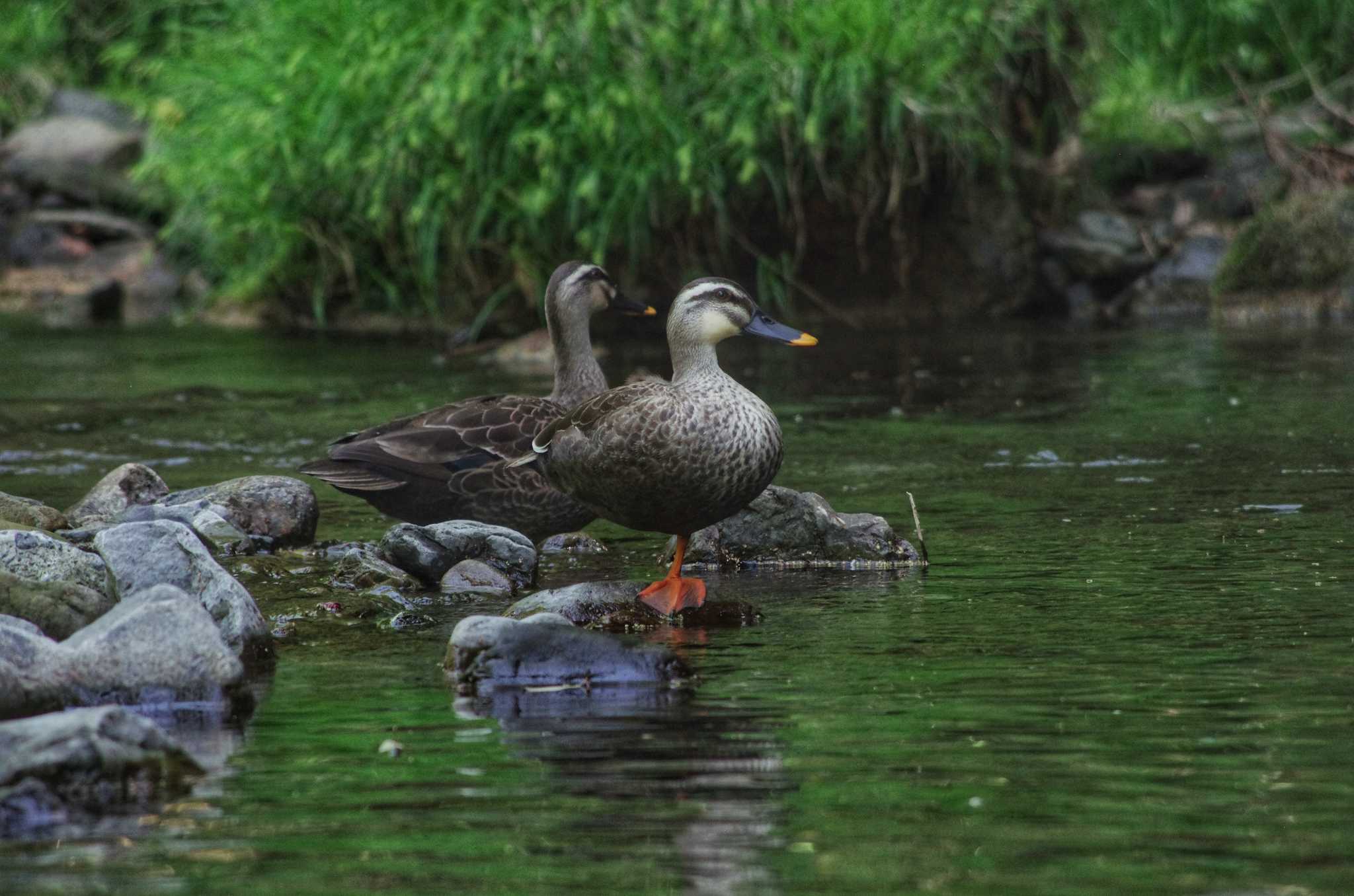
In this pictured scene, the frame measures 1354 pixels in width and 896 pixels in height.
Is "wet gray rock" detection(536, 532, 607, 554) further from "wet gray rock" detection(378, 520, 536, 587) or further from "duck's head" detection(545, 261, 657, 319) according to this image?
"duck's head" detection(545, 261, 657, 319)

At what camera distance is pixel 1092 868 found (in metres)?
3.51

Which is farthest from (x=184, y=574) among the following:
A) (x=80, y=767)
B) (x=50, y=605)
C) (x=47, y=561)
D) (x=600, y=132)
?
(x=600, y=132)

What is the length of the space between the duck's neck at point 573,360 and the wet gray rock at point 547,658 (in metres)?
3.09

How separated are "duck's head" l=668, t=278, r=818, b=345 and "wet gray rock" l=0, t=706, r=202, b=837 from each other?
2.87m

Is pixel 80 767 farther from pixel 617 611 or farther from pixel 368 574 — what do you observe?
pixel 368 574

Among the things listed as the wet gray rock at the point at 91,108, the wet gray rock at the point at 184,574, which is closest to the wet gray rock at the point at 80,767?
the wet gray rock at the point at 184,574

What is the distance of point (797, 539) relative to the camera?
7.16 m

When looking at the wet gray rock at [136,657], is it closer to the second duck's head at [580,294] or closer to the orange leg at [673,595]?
the orange leg at [673,595]

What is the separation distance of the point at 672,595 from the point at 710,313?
3.59 feet

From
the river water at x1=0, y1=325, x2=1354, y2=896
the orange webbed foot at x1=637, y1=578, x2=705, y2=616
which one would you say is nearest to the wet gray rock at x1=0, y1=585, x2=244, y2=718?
the river water at x1=0, y1=325, x2=1354, y2=896

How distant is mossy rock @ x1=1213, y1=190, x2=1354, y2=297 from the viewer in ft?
53.7

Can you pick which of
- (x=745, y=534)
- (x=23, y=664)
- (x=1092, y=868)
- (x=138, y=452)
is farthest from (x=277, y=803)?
(x=138, y=452)

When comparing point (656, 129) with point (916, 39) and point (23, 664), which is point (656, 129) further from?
point (23, 664)

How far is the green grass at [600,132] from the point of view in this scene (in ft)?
51.7
